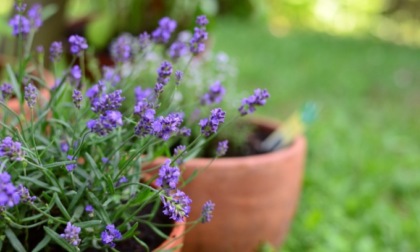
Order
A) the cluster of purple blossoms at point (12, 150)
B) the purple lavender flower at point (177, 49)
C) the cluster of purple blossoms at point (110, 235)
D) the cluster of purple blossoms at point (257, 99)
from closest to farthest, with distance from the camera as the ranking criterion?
1. the cluster of purple blossoms at point (12, 150)
2. the cluster of purple blossoms at point (110, 235)
3. the cluster of purple blossoms at point (257, 99)
4. the purple lavender flower at point (177, 49)

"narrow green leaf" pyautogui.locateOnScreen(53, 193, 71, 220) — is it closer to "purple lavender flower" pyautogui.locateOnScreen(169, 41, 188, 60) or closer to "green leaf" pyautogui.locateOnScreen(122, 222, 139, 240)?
"green leaf" pyautogui.locateOnScreen(122, 222, 139, 240)

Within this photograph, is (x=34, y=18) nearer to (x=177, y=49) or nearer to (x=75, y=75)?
(x=75, y=75)

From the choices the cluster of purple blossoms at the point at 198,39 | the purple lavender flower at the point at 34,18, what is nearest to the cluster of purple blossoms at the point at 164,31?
the cluster of purple blossoms at the point at 198,39

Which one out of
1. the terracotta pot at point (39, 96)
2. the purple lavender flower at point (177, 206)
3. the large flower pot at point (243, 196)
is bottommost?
the large flower pot at point (243, 196)

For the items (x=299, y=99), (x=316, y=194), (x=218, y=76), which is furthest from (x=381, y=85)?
(x=218, y=76)

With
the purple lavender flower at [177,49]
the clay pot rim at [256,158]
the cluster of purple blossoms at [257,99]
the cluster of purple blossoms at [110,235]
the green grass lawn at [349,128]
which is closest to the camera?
the cluster of purple blossoms at [110,235]

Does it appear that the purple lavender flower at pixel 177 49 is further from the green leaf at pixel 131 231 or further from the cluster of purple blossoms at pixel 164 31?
the green leaf at pixel 131 231

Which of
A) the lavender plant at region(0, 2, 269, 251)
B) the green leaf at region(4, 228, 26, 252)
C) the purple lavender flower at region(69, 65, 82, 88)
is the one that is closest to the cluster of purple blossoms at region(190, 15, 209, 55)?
the lavender plant at region(0, 2, 269, 251)

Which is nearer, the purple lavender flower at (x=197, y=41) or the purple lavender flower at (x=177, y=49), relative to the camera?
the purple lavender flower at (x=197, y=41)
